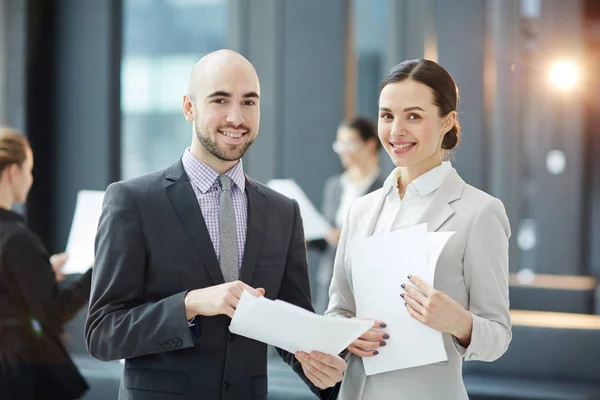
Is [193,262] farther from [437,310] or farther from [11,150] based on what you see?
[11,150]

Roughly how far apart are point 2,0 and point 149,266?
2.66 metres

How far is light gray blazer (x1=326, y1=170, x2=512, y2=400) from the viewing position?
1564 mm

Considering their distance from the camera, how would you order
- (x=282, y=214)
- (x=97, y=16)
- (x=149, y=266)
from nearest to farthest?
1. (x=149, y=266)
2. (x=282, y=214)
3. (x=97, y=16)

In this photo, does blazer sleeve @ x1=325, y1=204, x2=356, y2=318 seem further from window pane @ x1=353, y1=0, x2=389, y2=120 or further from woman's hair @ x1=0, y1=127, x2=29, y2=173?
window pane @ x1=353, y1=0, x2=389, y2=120

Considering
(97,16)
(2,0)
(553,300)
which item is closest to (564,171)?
(553,300)

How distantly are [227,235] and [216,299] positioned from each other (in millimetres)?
241

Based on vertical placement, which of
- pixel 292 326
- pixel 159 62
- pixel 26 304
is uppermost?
pixel 159 62

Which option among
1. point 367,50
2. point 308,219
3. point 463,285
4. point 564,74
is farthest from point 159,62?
point 463,285

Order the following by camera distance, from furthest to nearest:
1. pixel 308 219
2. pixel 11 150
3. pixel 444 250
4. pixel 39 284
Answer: pixel 308 219
pixel 11 150
pixel 39 284
pixel 444 250

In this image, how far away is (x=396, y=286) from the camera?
159cm

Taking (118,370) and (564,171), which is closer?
(118,370)

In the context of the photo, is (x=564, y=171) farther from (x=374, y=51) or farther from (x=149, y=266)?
(x=149, y=266)

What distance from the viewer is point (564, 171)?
25.8 ft

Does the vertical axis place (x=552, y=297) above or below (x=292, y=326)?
below
